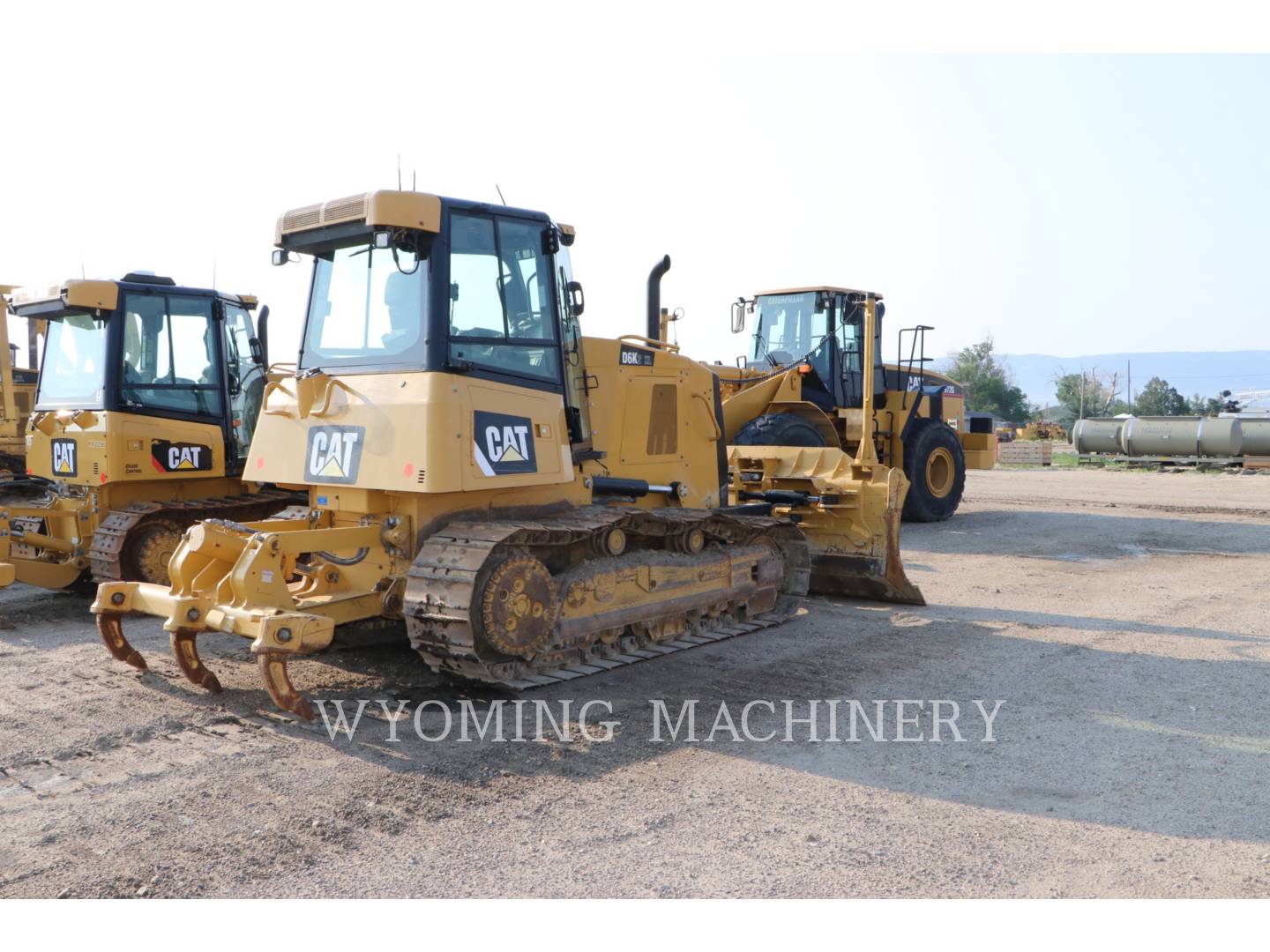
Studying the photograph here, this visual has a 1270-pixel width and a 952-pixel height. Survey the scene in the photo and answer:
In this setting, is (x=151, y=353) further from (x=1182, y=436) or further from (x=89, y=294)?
(x=1182, y=436)

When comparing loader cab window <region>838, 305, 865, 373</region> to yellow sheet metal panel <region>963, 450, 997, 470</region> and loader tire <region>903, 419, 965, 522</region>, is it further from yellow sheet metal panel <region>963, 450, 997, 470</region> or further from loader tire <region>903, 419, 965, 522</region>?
yellow sheet metal panel <region>963, 450, 997, 470</region>

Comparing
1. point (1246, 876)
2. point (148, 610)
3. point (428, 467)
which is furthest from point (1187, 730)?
point (148, 610)

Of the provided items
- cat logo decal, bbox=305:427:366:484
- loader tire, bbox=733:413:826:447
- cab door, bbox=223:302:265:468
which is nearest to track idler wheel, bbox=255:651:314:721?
cat logo decal, bbox=305:427:366:484

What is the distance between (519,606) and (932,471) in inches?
461

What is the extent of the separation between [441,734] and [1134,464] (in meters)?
31.2

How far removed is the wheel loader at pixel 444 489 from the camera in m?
5.85

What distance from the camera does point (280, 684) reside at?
5535 millimetres

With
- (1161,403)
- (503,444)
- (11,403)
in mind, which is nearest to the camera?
(503,444)

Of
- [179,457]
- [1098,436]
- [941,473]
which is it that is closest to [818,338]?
[941,473]

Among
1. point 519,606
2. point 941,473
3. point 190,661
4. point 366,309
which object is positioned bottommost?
point 190,661

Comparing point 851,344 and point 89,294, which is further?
point 851,344

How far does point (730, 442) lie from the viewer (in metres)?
13.6

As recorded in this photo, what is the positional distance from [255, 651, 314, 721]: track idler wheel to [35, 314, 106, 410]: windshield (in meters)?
5.01

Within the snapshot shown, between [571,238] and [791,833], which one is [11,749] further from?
[571,238]
